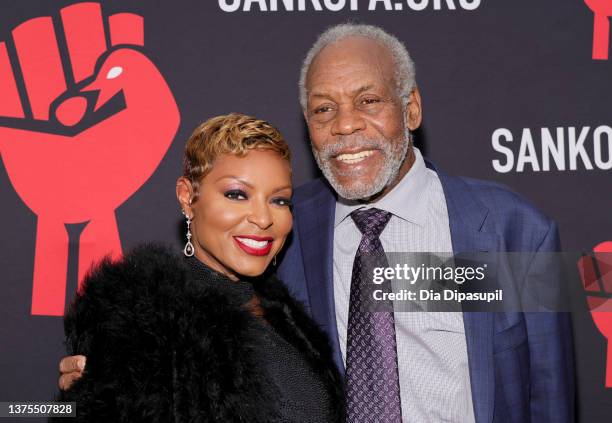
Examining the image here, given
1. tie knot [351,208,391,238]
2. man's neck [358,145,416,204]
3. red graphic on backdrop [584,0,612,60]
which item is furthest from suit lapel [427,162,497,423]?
red graphic on backdrop [584,0,612,60]

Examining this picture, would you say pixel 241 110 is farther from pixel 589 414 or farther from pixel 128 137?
pixel 589 414

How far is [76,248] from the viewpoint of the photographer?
8.42 ft

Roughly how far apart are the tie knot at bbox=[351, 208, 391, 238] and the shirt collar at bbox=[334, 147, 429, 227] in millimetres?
18

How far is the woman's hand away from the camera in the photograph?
55.1 inches

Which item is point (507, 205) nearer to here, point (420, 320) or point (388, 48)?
point (420, 320)

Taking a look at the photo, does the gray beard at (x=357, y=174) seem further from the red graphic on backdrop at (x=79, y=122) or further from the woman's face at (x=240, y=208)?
the red graphic on backdrop at (x=79, y=122)

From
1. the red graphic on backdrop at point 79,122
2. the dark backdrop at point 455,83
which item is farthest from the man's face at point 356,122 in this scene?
the red graphic on backdrop at point 79,122

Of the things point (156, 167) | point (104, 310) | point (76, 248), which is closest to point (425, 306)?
point (104, 310)

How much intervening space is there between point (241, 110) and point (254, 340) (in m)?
1.38

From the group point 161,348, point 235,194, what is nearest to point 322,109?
point 235,194

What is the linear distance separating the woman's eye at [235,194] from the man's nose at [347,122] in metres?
0.51

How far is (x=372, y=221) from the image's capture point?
2061 mm

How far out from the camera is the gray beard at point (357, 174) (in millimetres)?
1994

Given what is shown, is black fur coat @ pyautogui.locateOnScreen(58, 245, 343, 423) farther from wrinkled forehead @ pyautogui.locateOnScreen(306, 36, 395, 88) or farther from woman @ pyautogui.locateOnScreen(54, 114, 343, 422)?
wrinkled forehead @ pyautogui.locateOnScreen(306, 36, 395, 88)
